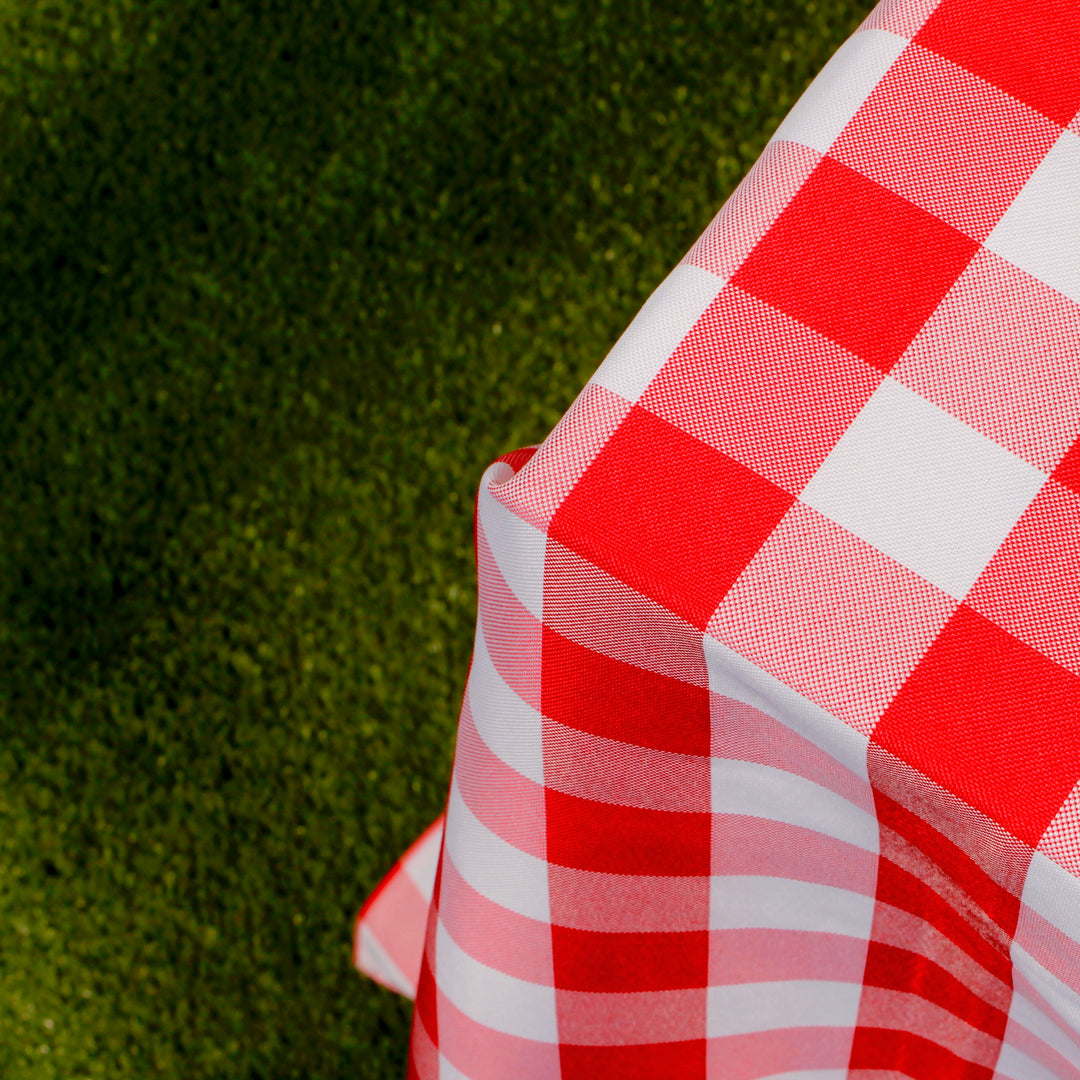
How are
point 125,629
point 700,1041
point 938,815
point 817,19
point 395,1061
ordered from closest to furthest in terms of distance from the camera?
1. point 938,815
2. point 700,1041
3. point 395,1061
4. point 125,629
5. point 817,19

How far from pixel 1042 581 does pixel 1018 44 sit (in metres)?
0.30

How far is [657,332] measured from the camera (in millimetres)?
532

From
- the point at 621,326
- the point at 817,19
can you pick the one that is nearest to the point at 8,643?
the point at 621,326

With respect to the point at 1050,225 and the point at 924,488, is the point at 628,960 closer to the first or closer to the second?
the point at 924,488

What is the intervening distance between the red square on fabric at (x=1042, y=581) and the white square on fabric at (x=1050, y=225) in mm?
113

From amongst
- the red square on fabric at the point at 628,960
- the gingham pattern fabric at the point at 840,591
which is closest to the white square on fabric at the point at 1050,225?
the gingham pattern fabric at the point at 840,591

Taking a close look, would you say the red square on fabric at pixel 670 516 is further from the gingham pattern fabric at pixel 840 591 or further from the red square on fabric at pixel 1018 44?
the red square on fabric at pixel 1018 44

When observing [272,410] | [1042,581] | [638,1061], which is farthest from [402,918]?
[1042,581]

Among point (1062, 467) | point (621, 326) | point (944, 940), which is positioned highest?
point (1062, 467)

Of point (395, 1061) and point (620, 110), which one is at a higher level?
point (620, 110)

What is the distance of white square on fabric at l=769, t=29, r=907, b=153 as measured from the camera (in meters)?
0.56

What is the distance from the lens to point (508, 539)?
1.72 feet

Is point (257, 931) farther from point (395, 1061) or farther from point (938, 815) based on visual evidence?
point (938, 815)

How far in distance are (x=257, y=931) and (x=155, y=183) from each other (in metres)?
1.12
